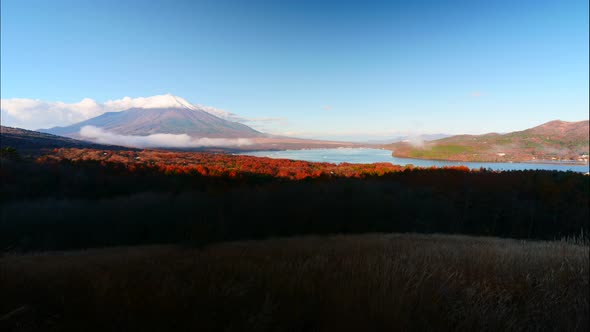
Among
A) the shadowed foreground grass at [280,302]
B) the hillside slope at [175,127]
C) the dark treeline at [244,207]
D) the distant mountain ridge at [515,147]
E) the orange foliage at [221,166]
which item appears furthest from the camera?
the hillside slope at [175,127]

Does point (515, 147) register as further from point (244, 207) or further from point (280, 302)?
point (280, 302)

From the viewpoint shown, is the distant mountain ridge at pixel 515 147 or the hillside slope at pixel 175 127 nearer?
the distant mountain ridge at pixel 515 147

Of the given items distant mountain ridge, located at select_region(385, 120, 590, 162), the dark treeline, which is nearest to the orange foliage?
the dark treeline

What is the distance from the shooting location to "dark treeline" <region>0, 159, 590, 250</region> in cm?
1448

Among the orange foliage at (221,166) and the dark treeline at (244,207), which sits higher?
the orange foliage at (221,166)

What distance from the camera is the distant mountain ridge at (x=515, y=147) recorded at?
2164 inches

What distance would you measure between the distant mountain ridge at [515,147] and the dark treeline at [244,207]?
27022 millimetres

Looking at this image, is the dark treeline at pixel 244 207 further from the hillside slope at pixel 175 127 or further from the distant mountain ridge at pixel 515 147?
the hillside slope at pixel 175 127

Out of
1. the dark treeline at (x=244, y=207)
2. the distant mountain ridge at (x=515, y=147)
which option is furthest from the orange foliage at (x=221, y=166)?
the distant mountain ridge at (x=515, y=147)

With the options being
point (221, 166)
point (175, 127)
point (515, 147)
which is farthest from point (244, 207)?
point (175, 127)

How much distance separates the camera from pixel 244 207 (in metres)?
17.7

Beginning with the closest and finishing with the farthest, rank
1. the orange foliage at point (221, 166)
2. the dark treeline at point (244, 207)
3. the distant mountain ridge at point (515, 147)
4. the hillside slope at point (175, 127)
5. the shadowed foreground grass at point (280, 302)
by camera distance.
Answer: the shadowed foreground grass at point (280, 302) → the dark treeline at point (244, 207) → the orange foliage at point (221, 166) → the distant mountain ridge at point (515, 147) → the hillside slope at point (175, 127)

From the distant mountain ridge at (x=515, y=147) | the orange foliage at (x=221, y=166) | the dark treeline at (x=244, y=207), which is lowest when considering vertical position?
the dark treeline at (x=244, y=207)

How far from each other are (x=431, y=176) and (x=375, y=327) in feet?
112
